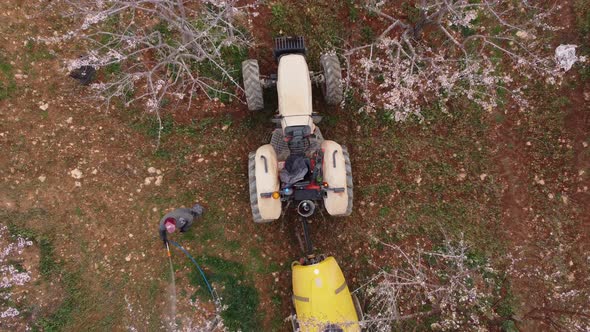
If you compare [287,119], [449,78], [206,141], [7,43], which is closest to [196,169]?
[206,141]

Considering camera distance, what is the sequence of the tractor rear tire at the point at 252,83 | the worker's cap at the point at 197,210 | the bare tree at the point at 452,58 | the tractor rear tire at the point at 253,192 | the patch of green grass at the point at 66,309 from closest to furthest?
the tractor rear tire at the point at 253,192 → the tractor rear tire at the point at 252,83 → the patch of green grass at the point at 66,309 → the worker's cap at the point at 197,210 → the bare tree at the point at 452,58

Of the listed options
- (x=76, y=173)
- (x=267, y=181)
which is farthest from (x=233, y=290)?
(x=76, y=173)

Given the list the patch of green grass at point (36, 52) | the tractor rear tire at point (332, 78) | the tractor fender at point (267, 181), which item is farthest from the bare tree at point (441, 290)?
the patch of green grass at point (36, 52)

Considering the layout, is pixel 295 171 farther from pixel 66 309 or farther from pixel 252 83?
pixel 66 309

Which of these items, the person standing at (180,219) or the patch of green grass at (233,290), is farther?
the patch of green grass at (233,290)

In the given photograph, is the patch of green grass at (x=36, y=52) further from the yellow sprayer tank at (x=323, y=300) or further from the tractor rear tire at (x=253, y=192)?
the yellow sprayer tank at (x=323, y=300)


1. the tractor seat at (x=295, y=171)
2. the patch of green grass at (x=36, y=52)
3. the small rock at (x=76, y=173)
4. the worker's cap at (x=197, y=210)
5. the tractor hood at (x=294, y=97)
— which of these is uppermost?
the patch of green grass at (x=36, y=52)
